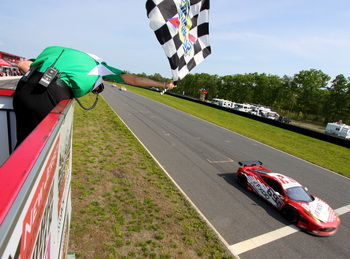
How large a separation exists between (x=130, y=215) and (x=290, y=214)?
4591mm

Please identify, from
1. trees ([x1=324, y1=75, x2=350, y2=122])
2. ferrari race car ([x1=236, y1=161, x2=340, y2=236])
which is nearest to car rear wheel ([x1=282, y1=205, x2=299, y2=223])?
ferrari race car ([x1=236, y1=161, x2=340, y2=236])

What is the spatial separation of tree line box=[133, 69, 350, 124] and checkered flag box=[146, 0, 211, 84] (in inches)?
1540

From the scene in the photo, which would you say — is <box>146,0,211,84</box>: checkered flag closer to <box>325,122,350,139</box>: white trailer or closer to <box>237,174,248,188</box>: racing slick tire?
<box>237,174,248,188</box>: racing slick tire

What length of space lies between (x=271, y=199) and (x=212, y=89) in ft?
222

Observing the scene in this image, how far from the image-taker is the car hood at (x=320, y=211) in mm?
5794

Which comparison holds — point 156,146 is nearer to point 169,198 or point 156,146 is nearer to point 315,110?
point 169,198

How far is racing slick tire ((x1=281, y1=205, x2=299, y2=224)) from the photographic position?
5.98 metres

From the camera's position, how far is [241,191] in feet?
24.7

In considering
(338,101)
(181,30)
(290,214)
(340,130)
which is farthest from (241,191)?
(338,101)

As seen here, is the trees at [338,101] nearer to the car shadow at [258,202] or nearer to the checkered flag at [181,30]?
the car shadow at [258,202]

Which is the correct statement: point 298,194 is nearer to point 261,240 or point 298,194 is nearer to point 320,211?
point 320,211

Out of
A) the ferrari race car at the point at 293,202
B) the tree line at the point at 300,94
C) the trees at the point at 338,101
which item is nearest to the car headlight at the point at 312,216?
the ferrari race car at the point at 293,202

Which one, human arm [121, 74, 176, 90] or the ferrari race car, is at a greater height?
human arm [121, 74, 176, 90]

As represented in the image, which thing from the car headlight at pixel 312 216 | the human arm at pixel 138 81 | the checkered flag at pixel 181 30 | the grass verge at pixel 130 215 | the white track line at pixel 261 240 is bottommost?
the white track line at pixel 261 240
